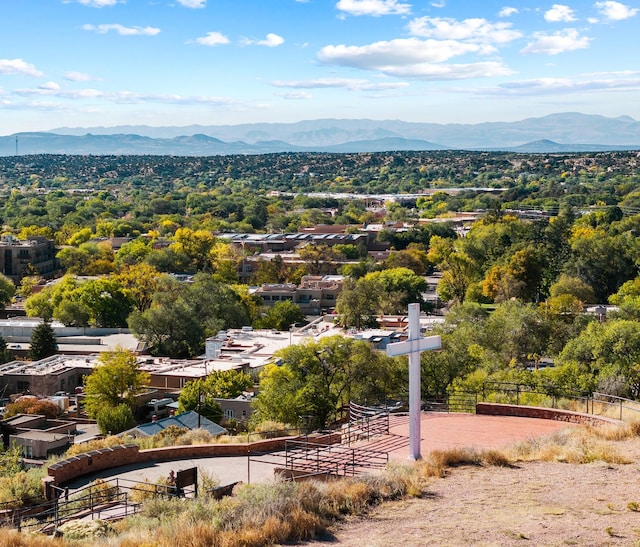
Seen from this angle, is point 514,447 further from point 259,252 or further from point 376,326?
point 259,252

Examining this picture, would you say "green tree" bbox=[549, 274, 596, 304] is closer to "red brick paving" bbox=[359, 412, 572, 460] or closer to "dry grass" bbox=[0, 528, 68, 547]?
"red brick paving" bbox=[359, 412, 572, 460]

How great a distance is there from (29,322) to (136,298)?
26.6 feet

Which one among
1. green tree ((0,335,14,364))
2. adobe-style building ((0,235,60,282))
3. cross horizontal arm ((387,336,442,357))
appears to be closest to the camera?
cross horizontal arm ((387,336,442,357))

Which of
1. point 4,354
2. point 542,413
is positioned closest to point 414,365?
point 542,413

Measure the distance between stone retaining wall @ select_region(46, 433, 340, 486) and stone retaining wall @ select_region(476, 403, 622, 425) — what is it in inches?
143

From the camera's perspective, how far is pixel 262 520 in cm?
1259

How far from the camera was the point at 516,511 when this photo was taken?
1364 centimetres

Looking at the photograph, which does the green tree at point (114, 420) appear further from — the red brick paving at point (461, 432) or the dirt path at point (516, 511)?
the dirt path at point (516, 511)

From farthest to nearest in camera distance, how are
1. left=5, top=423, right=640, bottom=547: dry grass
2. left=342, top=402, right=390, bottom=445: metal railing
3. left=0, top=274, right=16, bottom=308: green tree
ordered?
left=0, top=274, right=16, bottom=308: green tree < left=342, top=402, right=390, bottom=445: metal railing < left=5, top=423, right=640, bottom=547: dry grass

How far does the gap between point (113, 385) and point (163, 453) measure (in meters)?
20.4

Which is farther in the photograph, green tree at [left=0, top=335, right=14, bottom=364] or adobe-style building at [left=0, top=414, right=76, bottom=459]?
green tree at [left=0, top=335, right=14, bottom=364]

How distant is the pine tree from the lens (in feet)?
170

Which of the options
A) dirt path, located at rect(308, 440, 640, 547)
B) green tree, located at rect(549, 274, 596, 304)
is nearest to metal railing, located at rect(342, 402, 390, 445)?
dirt path, located at rect(308, 440, 640, 547)

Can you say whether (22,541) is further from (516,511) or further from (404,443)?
(404,443)
